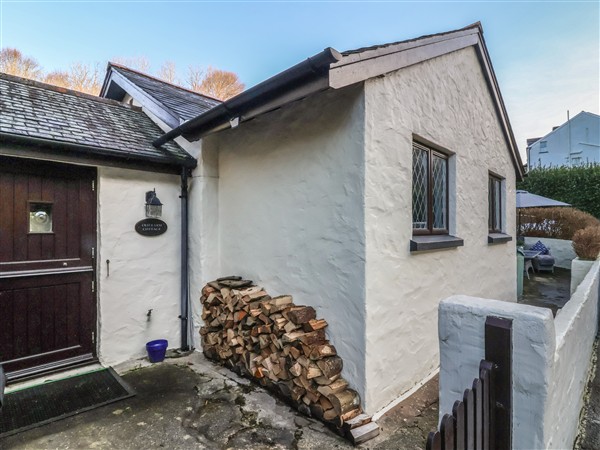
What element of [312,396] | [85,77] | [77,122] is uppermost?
[85,77]

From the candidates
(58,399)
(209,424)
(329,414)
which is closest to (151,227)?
(58,399)

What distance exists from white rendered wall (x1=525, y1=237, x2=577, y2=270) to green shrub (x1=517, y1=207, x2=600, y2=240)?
403 millimetres

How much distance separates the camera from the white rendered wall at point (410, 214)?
3.21 meters

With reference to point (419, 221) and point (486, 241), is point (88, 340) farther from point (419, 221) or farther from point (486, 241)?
point (486, 241)

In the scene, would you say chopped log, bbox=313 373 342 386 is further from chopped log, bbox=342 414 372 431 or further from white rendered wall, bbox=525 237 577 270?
white rendered wall, bbox=525 237 577 270

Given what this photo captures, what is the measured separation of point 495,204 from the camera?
734 centimetres

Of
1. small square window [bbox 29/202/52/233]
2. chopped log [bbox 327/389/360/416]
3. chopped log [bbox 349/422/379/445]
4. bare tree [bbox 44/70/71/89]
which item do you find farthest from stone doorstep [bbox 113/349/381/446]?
bare tree [bbox 44/70/71/89]

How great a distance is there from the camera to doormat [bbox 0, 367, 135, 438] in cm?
309

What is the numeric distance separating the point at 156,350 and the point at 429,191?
456 cm

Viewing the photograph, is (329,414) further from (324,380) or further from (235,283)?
(235,283)

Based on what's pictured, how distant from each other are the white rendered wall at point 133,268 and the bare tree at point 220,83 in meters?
13.8

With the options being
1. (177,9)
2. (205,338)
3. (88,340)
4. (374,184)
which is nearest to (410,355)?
(374,184)

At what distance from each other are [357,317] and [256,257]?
5.85 feet

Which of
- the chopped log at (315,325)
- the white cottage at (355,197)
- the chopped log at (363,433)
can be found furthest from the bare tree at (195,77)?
the chopped log at (363,433)
